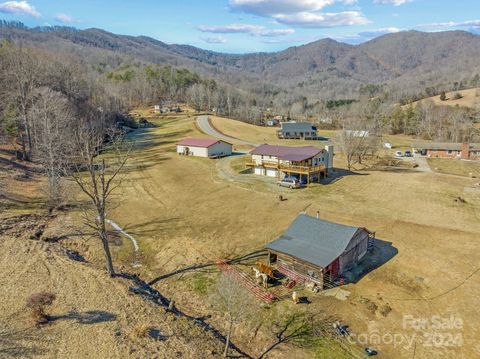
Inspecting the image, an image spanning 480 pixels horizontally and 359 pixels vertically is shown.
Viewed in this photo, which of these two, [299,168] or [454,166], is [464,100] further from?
[299,168]

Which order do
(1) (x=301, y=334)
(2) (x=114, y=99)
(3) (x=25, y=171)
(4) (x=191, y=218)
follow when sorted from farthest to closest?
(2) (x=114, y=99) → (3) (x=25, y=171) → (4) (x=191, y=218) → (1) (x=301, y=334)

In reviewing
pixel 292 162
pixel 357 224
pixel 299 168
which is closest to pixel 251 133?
pixel 292 162

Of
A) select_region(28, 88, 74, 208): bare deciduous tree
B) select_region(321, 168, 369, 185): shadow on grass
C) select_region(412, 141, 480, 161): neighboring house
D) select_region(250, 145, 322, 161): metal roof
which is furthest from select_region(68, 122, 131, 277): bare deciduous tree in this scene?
select_region(412, 141, 480, 161): neighboring house

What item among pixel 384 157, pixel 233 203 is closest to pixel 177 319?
pixel 233 203

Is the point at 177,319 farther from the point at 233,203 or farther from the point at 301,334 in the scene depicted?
the point at 233,203

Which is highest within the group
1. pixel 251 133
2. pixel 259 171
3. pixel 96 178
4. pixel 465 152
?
pixel 251 133

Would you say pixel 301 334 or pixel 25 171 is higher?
pixel 25 171

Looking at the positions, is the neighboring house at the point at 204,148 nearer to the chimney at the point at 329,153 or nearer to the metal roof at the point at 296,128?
the chimney at the point at 329,153

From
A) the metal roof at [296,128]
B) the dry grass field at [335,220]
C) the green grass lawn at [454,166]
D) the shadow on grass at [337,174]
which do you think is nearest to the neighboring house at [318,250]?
the dry grass field at [335,220]
